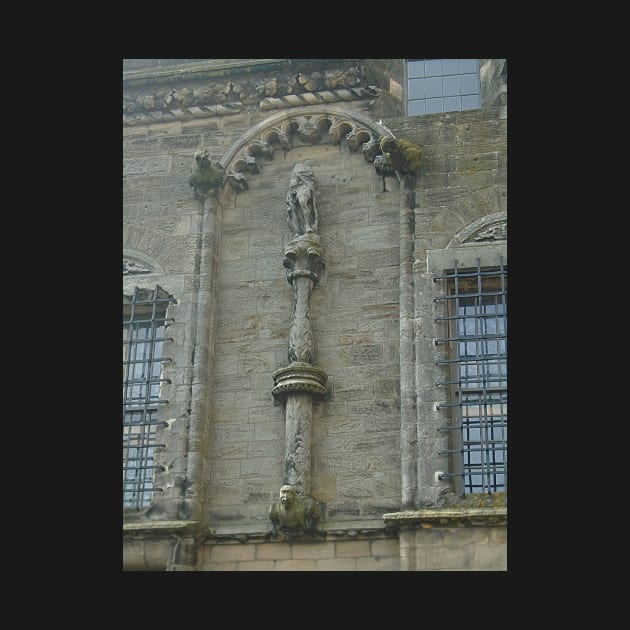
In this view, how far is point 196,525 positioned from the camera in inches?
413

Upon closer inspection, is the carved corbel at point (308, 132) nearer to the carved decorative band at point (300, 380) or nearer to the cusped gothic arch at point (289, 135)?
the cusped gothic arch at point (289, 135)

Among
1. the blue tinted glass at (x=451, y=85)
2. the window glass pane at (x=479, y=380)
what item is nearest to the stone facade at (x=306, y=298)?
the window glass pane at (x=479, y=380)

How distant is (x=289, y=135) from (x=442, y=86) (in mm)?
1756

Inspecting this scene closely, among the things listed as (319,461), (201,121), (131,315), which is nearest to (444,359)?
(319,461)

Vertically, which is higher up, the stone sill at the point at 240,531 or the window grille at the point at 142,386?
the window grille at the point at 142,386

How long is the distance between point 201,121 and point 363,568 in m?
5.27

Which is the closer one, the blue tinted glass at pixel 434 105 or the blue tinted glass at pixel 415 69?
the blue tinted glass at pixel 434 105

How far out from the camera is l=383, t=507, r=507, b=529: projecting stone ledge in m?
9.91

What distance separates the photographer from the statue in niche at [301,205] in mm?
11766

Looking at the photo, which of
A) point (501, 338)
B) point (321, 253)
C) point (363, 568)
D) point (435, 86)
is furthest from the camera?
point (435, 86)

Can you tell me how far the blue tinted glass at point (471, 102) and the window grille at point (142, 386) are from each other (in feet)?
12.4

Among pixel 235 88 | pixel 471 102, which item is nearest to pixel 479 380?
pixel 471 102

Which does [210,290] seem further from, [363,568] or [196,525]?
[363,568]

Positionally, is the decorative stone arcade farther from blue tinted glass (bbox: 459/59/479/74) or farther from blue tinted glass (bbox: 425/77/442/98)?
blue tinted glass (bbox: 459/59/479/74)
